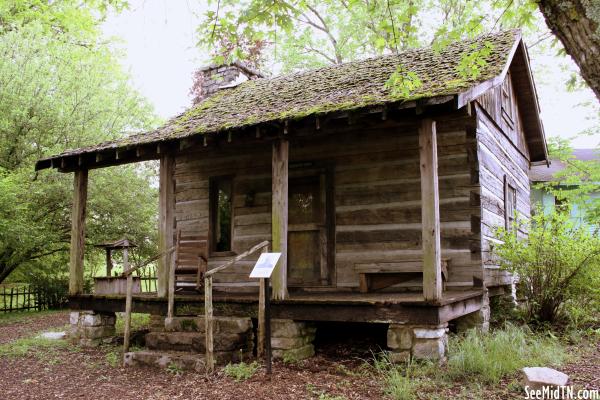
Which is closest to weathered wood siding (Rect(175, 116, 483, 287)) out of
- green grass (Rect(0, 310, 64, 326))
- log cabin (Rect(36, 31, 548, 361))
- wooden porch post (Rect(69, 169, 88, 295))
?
log cabin (Rect(36, 31, 548, 361))

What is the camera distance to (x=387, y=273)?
827 centimetres

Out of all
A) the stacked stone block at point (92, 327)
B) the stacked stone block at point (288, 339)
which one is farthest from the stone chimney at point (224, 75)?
the stacked stone block at point (288, 339)

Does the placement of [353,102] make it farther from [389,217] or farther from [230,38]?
[389,217]

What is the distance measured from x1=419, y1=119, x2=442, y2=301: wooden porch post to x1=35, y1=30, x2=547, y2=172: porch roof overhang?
1.77 ft

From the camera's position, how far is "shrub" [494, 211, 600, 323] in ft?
28.4

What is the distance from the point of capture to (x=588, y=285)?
873 centimetres

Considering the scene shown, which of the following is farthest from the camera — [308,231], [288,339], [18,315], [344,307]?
[18,315]

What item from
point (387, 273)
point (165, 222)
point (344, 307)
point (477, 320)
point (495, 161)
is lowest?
point (477, 320)

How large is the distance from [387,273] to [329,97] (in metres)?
2.86

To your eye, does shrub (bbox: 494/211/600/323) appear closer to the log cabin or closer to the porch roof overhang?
the log cabin

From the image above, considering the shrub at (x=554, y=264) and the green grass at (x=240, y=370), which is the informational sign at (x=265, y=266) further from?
the shrub at (x=554, y=264)

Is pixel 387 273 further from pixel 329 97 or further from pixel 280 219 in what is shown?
pixel 329 97

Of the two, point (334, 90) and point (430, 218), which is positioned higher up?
point (334, 90)

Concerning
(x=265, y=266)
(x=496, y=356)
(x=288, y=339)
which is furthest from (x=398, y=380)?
(x=288, y=339)
